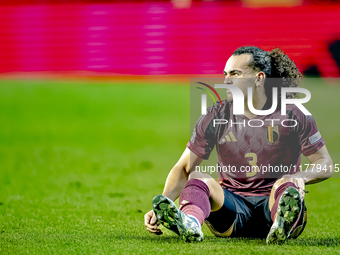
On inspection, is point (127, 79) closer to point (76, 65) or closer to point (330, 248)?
point (76, 65)

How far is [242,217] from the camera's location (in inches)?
123

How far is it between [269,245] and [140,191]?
2.69 meters

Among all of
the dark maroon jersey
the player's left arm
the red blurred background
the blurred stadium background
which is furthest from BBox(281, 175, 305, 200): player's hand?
the red blurred background

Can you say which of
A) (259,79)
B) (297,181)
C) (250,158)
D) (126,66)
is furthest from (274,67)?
(126,66)

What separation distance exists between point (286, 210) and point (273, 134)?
2.40 feet

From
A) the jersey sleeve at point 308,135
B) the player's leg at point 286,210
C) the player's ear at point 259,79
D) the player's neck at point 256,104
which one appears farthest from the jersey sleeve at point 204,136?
the player's leg at point 286,210

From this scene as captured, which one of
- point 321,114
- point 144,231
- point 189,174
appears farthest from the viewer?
point 321,114

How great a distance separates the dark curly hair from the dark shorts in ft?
2.50

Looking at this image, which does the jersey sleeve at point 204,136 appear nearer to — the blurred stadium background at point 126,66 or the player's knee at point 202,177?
the player's knee at point 202,177

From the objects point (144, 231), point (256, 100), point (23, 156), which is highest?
point (256, 100)

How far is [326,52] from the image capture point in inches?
438

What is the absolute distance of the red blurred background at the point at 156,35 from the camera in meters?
11.1

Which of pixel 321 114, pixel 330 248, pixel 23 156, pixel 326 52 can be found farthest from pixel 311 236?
pixel 326 52

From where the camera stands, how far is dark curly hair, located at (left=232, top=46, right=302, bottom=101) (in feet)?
10.9
